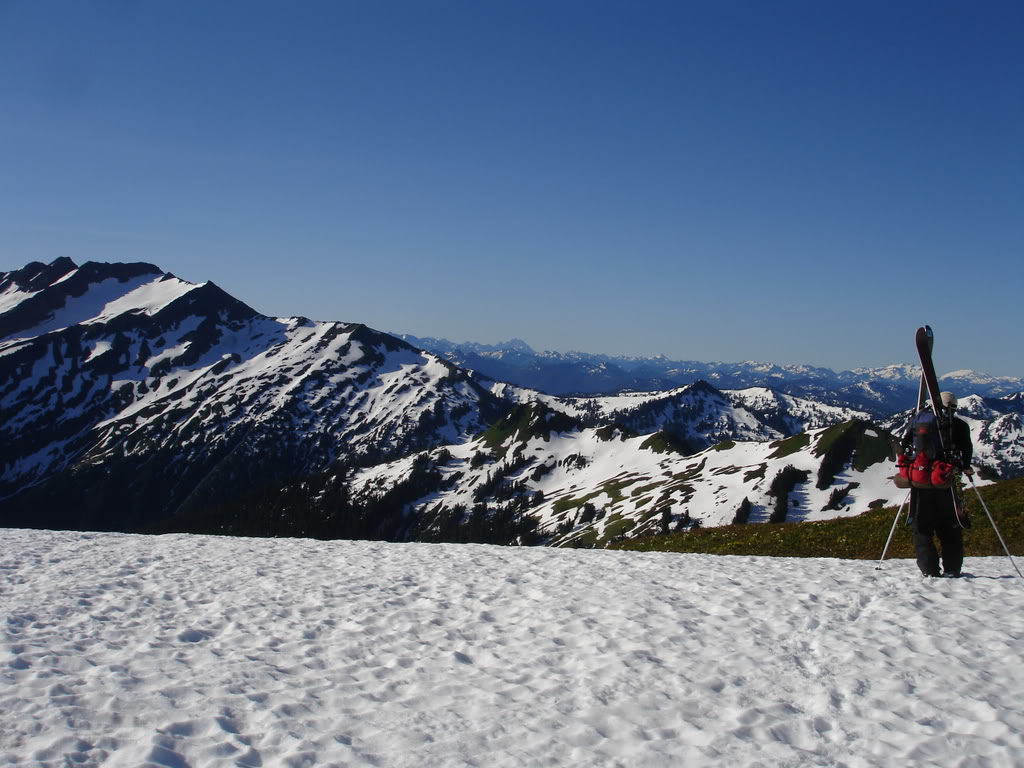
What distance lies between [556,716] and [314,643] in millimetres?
5473

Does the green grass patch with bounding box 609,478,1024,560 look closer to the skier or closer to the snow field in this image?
the snow field

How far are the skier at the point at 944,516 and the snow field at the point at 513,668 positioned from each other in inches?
29.6

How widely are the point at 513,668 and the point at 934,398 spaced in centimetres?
1363

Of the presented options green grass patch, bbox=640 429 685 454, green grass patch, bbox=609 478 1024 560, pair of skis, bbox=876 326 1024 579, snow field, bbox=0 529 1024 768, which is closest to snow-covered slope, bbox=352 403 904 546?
green grass patch, bbox=640 429 685 454

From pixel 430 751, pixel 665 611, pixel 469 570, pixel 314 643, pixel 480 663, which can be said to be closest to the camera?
pixel 430 751

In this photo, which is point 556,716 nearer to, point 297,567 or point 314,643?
point 314,643

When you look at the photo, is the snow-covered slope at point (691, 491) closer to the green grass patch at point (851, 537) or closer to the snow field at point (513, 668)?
the green grass patch at point (851, 537)

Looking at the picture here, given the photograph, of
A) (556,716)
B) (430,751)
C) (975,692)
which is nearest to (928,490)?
(975,692)

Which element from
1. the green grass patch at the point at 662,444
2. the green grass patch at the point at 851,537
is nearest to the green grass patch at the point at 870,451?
the green grass patch at the point at 662,444

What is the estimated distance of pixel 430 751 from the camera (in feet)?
25.6

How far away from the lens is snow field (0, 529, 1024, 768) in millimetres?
7863

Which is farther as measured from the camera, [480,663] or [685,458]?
[685,458]

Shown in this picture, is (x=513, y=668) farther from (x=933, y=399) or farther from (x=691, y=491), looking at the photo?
(x=691, y=491)

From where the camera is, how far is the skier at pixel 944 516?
14805mm
